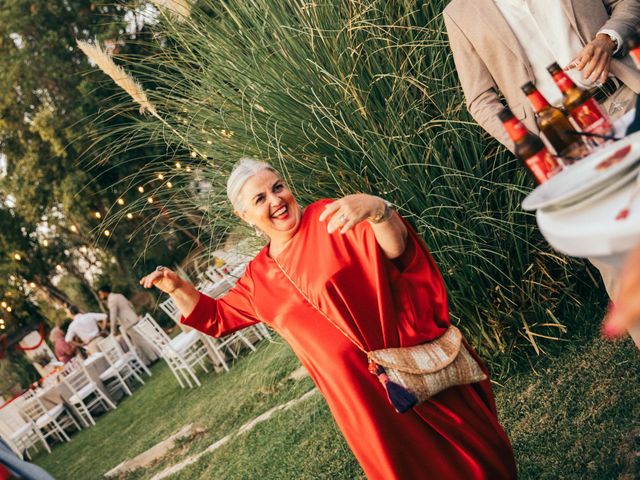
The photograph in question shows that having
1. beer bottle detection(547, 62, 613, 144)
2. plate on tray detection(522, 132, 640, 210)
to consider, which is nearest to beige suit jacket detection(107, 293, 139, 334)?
beer bottle detection(547, 62, 613, 144)

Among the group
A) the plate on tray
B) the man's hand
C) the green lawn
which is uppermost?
the man's hand

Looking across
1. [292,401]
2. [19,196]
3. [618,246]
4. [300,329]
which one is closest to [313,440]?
[292,401]

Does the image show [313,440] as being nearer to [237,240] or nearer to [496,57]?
[237,240]

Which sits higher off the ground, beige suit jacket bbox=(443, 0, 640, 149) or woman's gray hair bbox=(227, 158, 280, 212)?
woman's gray hair bbox=(227, 158, 280, 212)

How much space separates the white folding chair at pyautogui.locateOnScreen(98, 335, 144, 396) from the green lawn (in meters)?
2.29

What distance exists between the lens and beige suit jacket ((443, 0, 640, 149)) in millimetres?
2561

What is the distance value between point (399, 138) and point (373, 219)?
4.49 ft

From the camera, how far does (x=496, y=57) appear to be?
9.03 ft

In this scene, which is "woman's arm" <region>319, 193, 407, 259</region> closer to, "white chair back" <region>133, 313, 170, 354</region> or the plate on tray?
the plate on tray

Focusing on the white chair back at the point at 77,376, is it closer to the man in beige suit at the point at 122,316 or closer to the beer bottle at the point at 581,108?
the man in beige suit at the point at 122,316

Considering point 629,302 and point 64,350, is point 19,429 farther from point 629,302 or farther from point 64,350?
point 629,302

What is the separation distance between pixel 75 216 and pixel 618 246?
19.4 metres

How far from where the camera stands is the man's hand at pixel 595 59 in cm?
237

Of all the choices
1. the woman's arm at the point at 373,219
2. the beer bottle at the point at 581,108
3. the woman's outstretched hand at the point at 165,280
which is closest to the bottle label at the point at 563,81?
the beer bottle at the point at 581,108
